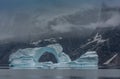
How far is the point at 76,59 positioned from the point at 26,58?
268 inches

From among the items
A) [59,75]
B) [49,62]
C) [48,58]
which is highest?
[48,58]

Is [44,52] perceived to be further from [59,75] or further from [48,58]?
[59,75]

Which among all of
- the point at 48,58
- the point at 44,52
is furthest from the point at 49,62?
the point at 44,52

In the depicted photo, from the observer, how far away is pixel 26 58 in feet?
146

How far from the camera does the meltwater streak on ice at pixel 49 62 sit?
140ft

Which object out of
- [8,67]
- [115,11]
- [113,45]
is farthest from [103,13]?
[8,67]

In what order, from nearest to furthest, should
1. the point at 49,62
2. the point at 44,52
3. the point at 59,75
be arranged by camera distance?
the point at 59,75 < the point at 49,62 < the point at 44,52

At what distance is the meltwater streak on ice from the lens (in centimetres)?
4268

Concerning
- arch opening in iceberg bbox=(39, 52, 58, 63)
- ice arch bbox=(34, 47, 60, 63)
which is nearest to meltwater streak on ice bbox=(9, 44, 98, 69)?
ice arch bbox=(34, 47, 60, 63)

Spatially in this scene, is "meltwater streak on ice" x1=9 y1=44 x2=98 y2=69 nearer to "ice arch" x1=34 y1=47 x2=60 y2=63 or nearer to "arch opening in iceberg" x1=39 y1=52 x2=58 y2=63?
"ice arch" x1=34 y1=47 x2=60 y2=63

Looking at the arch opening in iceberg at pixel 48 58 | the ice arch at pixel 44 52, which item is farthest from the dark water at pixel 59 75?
the ice arch at pixel 44 52

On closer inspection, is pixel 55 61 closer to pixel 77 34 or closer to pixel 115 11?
pixel 77 34

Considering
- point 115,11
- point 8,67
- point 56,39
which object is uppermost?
point 115,11

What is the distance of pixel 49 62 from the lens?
44688 millimetres
